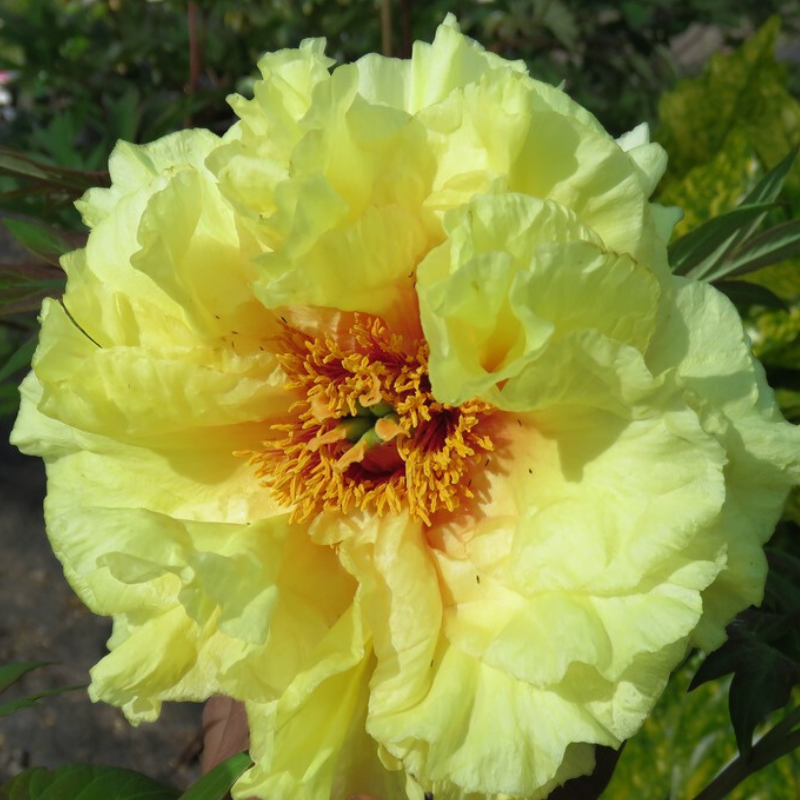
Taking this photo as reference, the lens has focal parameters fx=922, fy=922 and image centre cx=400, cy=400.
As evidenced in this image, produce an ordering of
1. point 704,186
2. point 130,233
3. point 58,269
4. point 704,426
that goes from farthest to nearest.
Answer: point 704,186, point 58,269, point 130,233, point 704,426

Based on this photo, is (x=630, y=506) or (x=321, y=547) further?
(x=321, y=547)

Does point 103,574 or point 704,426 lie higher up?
point 704,426

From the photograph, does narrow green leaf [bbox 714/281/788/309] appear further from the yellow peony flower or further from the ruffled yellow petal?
the ruffled yellow petal

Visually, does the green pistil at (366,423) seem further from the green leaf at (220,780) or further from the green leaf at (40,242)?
the green leaf at (40,242)

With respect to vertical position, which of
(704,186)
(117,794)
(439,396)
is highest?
(439,396)

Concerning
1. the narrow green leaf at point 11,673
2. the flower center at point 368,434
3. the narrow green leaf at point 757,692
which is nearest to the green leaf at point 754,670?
the narrow green leaf at point 757,692

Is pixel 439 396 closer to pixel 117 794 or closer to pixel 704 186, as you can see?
pixel 117 794

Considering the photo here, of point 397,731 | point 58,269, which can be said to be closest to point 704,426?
point 397,731

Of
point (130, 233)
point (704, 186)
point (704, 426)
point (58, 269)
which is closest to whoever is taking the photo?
point (704, 426)
